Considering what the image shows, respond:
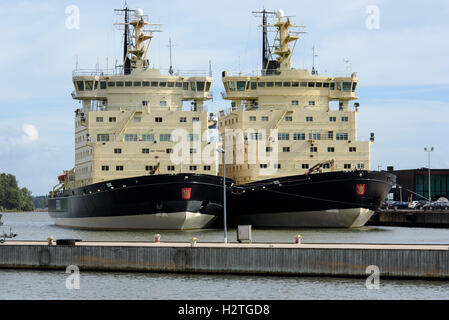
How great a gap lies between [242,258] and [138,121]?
34425 millimetres

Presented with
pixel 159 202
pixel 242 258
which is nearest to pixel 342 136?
pixel 159 202

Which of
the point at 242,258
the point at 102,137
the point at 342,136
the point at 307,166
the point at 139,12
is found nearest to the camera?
the point at 242,258

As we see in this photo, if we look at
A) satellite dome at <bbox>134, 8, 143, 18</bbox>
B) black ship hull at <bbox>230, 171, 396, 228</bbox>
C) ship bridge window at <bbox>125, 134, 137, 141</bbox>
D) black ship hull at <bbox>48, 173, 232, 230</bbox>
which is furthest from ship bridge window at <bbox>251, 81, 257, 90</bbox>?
black ship hull at <bbox>48, 173, 232, 230</bbox>

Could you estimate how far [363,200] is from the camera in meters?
65.1

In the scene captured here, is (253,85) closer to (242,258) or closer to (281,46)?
(281,46)

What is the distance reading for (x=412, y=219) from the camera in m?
77.9

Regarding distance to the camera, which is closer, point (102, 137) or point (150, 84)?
point (102, 137)

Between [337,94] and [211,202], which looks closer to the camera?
[211,202]

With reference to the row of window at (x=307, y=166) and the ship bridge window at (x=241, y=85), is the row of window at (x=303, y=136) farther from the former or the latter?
the ship bridge window at (x=241, y=85)

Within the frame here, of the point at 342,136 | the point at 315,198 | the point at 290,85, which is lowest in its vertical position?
the point at 315,198

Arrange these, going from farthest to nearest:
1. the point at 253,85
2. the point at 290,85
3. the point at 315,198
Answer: the point at 253,85, the point at 290,85, the point at 315,198
